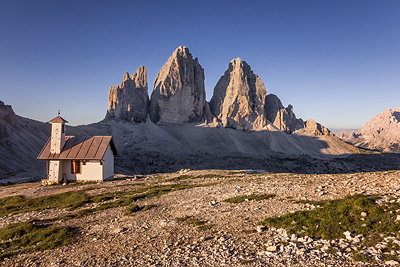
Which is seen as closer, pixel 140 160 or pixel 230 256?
pixel 230 256

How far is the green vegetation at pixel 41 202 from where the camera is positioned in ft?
73.8

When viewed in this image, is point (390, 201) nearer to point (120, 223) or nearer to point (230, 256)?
point (230, 256)

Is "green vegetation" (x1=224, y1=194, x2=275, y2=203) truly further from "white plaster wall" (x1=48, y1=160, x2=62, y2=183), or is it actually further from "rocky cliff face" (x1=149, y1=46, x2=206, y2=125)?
"rocky cliff face" (x1=149, y1=46, x2=206, y2=125)

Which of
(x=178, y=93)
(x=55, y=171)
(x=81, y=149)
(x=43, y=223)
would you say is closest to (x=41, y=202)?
(x=43, y=223)

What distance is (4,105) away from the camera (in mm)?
84250

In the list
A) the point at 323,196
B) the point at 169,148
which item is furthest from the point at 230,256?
the point at 169,148

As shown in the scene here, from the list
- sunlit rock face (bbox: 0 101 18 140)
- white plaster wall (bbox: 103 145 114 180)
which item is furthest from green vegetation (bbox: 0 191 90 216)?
sunlit rock face (bbox: 0 101 18 140)

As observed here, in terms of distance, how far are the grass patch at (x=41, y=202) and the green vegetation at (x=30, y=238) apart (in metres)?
6.36

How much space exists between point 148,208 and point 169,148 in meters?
102

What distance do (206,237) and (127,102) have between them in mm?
142677

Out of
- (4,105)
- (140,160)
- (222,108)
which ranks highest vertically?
(222,108)

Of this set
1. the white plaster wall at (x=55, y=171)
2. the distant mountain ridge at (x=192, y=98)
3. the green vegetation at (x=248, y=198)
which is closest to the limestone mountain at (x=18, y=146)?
the white plaster wall at (x=55, y=171)

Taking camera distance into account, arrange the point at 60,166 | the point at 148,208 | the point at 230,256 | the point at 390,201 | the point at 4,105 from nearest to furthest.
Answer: the point at 230,256 → the point at 390,201 → the point at 148,208 → the point at 60,166 → the point at 4,105

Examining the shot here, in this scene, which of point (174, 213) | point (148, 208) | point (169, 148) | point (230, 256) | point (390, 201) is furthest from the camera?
point (169, 148)
